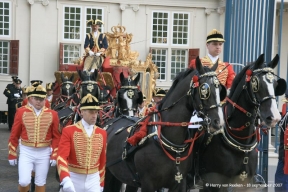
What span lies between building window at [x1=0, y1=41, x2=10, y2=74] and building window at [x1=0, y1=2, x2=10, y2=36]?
442mm

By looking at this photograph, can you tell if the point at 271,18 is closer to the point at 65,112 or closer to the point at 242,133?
the point at 242,133

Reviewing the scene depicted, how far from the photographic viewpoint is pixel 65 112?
14086 millimetres

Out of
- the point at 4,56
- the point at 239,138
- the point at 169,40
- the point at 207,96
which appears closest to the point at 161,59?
the point at 169,40

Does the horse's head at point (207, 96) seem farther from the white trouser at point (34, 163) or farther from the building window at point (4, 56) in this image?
the building window at point (4, 56)

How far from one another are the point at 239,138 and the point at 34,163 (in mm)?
3182

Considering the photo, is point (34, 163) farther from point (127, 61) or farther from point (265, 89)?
point (127, 61)

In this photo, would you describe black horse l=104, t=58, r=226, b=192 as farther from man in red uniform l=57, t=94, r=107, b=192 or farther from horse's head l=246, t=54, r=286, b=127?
man in red uniform l=57, t=94, r=107, b=192

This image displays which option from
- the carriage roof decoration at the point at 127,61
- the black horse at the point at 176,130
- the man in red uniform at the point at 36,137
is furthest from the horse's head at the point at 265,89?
the carriage roof decoration at the point at 127,61

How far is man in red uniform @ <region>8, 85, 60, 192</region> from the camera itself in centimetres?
961

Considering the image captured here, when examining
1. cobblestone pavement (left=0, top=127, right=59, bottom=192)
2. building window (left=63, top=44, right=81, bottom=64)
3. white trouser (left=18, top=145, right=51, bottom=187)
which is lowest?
cobblestone pavement (left=0, top=127, right=59, bottom=192)

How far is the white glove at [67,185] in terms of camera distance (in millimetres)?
6953

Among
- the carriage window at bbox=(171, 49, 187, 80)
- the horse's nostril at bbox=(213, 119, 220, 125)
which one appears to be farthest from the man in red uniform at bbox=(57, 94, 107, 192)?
the carriage window at bbox=(171, 49, 187, 80)

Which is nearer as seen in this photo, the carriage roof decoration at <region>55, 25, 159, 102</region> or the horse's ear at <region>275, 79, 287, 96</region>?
the horse's ear at <region>275, 79, 287, 96</region>

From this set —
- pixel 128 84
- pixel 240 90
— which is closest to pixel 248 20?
pixel 128 84
